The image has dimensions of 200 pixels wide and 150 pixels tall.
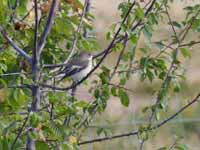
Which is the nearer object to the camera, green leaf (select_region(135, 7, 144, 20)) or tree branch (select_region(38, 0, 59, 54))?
tree branch (select_region(38, 0, 59, 54))

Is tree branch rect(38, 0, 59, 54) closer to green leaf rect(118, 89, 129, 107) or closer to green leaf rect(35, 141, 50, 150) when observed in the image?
green leaf rect(35, 141, 50, 150)

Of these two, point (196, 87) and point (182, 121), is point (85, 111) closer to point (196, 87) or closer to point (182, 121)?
point (182, 121)

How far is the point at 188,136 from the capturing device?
6.32 metres

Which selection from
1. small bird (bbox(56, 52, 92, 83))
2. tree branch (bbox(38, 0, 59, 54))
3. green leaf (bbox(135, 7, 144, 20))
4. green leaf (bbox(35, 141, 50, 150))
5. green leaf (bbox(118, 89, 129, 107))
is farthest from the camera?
small bird (bbox(56, 52, 92, 83))

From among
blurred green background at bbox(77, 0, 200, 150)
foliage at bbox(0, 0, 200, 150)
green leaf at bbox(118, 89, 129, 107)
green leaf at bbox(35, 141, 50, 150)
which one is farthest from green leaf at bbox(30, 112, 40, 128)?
blurred green background at bbox(77, 0, 200, 150)

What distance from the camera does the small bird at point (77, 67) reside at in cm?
261

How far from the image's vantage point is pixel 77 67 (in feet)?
9.56

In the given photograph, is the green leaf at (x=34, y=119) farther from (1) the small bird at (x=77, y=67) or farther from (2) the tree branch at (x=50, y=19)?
(1) the small bird at (x=77, y=67)

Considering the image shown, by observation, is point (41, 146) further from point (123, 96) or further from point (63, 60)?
point (63, 60)

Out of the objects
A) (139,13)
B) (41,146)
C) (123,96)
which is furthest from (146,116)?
(41,146)

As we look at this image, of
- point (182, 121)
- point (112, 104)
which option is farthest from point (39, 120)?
point (112, 104)

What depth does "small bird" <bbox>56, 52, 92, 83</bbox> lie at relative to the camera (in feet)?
8.56

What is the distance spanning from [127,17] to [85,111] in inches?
16.8

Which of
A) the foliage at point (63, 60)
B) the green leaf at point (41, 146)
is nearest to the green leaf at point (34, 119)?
the foliage at point (63, 60)
